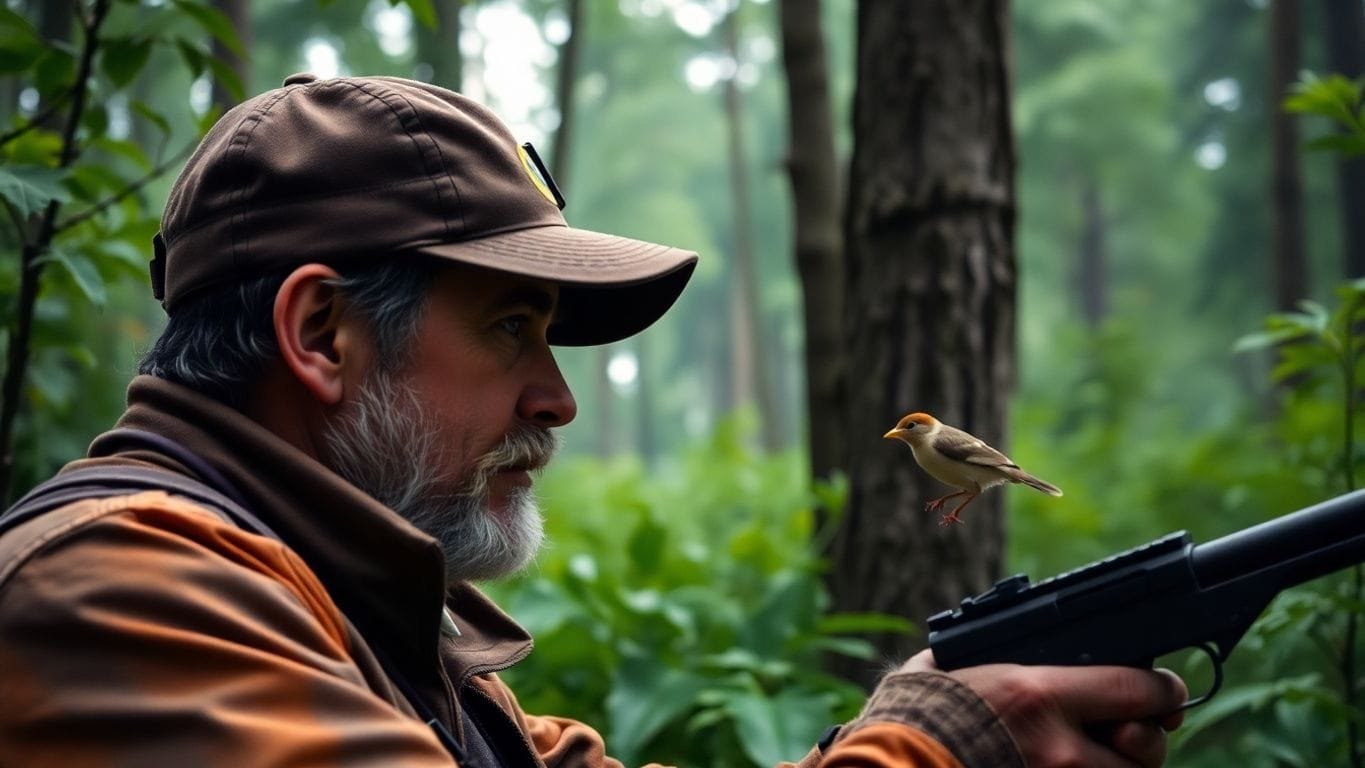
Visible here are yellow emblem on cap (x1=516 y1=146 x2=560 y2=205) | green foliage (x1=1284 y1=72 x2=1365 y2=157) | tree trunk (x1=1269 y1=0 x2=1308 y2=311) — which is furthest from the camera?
tree trunk (x1=1269 y1=0 x2=1308 y2=311)

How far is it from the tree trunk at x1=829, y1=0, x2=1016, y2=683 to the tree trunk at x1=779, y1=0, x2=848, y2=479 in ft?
4.59

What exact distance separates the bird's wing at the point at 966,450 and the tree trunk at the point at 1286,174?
30.4ft

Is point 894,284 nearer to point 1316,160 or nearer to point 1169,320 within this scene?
point 1316,160

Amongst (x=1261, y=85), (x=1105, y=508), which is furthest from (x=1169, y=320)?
(x=1105, y=508)

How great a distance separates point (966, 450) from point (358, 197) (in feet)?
3.24

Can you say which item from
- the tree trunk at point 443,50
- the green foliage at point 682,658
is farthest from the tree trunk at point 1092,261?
the green foliage at point 682,658

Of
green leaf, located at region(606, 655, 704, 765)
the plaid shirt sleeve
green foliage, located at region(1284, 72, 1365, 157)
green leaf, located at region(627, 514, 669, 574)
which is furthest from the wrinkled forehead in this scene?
green leaf, located at region(627, 514, 669, 574)

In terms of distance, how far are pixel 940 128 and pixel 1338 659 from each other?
197cm

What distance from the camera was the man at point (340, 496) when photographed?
1.42 meters

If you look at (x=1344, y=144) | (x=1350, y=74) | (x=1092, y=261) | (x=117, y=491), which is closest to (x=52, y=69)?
(x=117, y=491)

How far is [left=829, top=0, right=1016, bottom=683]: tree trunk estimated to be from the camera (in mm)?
4008

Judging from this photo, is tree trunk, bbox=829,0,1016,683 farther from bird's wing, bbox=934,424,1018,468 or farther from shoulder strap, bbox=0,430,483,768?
shoulder strap, bbox=0,430,483,768

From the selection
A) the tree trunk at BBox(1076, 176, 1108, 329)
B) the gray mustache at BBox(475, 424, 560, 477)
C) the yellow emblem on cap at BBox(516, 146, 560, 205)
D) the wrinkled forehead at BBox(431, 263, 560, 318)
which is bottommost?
the tree trunk at BBox(1076, 176, 1108, 329)

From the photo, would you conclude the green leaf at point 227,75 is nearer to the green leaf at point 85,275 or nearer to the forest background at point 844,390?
the forest background at point 844,390
